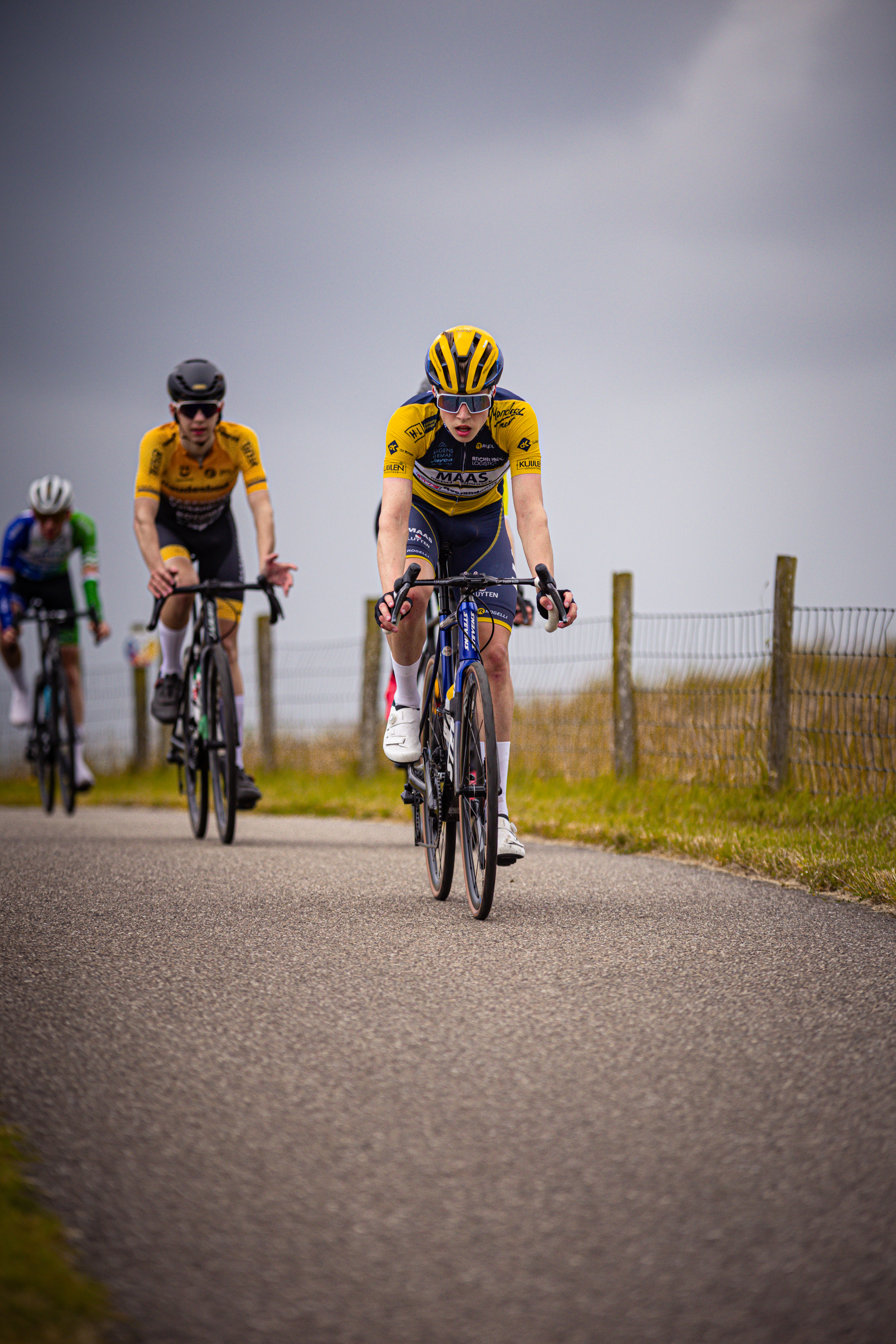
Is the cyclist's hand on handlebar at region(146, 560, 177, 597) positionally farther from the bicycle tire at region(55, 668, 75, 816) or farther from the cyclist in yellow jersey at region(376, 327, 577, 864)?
the bicycle tire at region(55, 668, 75, 816)

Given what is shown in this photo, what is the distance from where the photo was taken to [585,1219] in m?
2.40

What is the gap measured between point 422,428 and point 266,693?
417 inches

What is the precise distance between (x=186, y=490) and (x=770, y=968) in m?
5.52

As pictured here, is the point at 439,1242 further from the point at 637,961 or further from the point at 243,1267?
the point at 637,961

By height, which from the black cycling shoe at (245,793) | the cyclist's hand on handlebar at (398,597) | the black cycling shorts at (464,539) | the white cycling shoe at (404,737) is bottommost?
the black cycling shoe at (245,793)

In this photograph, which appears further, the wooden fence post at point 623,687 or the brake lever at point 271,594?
the wooden fence post at point 623,687

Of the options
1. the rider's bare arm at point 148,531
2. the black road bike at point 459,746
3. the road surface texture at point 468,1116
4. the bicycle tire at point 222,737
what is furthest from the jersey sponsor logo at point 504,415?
the rider's bare arm at point 148,531

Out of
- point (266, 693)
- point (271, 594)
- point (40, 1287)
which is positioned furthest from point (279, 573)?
point (266, 693)

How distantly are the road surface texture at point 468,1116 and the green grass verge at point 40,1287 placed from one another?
69mm

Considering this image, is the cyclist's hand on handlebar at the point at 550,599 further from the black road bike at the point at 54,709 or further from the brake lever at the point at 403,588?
the black road bike at the point at 54,709

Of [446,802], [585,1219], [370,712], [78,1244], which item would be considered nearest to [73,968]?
[446,802]

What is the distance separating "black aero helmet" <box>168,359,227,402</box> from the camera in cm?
809

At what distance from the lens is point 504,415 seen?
574 centimetres

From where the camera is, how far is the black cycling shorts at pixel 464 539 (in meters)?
5.99
